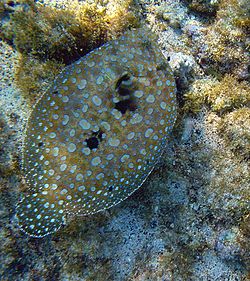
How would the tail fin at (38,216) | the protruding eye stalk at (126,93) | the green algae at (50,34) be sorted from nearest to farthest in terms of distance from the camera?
the tail fin at (38,216)
the protruding eye stalk at (126,93)
the green algae at (50,34)

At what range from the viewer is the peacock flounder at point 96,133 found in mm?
3623

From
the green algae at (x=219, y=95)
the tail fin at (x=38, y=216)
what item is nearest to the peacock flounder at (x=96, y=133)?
the tail fin at (x=38, y=216)

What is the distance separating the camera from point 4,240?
4.02 metres

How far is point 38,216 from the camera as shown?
362 cm

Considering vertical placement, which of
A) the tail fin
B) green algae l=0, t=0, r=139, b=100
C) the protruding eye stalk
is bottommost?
the tail fin

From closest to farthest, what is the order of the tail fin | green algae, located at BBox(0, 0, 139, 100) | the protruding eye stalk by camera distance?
the tail fin < the protruding eye stalk < green algae, located at BBox(0, 0, 139, 100)

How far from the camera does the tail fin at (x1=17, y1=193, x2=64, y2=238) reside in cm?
361

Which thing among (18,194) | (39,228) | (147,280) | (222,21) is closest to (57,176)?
(39,228)

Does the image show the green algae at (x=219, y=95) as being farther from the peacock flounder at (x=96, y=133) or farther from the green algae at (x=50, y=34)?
the green algae at (x=50, y=34)

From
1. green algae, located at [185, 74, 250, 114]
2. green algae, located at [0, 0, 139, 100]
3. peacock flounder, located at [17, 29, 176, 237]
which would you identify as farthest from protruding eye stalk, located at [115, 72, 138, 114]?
green algae, located at [0, 0, 139, 100]

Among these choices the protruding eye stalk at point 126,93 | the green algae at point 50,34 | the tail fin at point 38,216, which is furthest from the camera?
the green algae at point 50,34

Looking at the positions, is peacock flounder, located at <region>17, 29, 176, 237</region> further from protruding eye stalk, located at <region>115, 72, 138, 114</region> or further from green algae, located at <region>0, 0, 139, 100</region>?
green algae, located at <region>0, 0, 139, 100</region>

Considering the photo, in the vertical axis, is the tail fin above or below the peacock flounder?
below

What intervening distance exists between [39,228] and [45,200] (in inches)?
16.1
